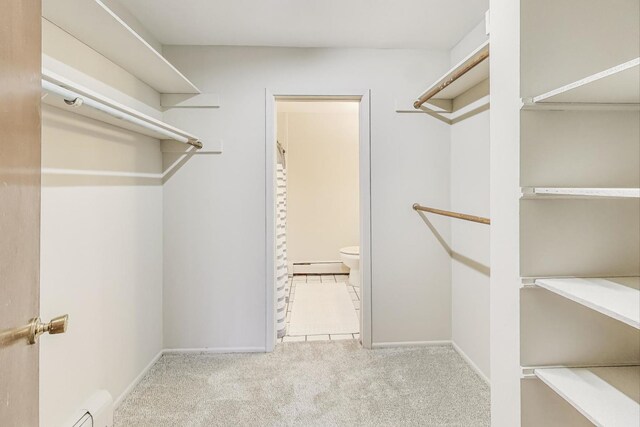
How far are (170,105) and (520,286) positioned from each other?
237cm

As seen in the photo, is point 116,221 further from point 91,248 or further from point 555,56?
point 555,56

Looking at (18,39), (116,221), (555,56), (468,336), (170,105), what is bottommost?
(468,336)

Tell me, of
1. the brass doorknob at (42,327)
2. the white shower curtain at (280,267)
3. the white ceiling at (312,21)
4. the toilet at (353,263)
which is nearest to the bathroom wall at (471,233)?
the white ceiling at (312,21)

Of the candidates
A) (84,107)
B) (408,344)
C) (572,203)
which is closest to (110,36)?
(84,107)

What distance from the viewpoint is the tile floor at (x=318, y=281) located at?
2.64 m

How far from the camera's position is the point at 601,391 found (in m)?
0.96

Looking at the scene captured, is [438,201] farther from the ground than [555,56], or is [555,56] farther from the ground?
[555,56]

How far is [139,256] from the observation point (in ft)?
6.83

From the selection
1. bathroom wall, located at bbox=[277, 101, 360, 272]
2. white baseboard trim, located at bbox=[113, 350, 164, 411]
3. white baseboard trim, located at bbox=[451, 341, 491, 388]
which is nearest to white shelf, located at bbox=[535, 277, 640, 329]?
white baseboard trim, located at bbox=[451, 341, 491, 388]

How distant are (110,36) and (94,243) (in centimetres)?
96

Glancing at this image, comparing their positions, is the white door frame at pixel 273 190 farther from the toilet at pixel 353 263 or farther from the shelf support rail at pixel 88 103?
the toilet at pixel 353 263

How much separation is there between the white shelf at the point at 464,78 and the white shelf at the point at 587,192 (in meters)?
0.83

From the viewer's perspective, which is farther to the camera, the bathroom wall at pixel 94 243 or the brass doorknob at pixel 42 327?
the bathroom wall at pixel 94 243

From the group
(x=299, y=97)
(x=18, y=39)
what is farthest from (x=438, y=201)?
(x=18, y=39)
